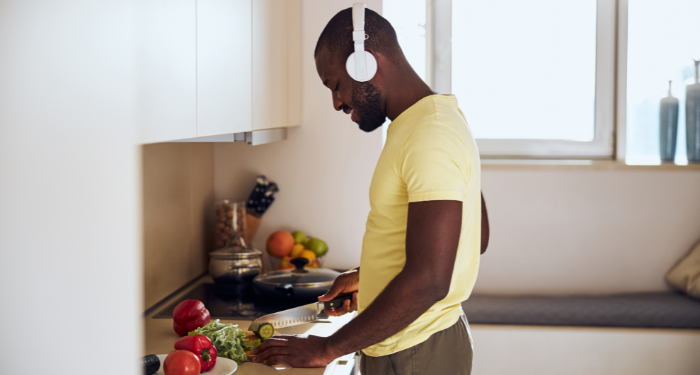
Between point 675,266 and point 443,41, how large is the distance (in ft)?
5.04

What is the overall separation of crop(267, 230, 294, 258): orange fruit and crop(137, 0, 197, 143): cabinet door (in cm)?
103

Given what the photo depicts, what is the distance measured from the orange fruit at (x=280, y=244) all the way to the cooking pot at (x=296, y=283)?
0.25 meters

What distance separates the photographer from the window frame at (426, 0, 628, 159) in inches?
110

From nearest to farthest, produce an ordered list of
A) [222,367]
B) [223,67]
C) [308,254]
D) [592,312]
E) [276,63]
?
[222,367]
[223,67]
[276,63]
[308,254]
[592,312]

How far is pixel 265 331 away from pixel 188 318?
23cm

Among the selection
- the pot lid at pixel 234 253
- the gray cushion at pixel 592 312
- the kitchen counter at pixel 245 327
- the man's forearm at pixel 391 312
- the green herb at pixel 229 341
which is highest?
the man's forearm at pixel 391 312

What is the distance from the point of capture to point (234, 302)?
1.83 metres

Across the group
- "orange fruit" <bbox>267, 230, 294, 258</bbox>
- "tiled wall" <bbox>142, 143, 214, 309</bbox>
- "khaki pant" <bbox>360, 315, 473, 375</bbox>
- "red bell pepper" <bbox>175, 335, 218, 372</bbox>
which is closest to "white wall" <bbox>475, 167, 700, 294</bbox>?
"orange fruit" <bbox>267, 230, 294, 258</bbox>

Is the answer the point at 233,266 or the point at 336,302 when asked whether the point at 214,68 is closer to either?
the point at 336,302

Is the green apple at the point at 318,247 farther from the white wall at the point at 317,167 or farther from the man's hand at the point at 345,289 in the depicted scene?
the man's hand at the point at 345,289

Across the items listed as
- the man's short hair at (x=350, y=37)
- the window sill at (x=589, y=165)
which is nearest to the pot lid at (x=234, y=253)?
the man's short hair at (x=350, y=37)

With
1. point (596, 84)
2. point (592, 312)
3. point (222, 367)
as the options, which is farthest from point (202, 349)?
point (596, 84)

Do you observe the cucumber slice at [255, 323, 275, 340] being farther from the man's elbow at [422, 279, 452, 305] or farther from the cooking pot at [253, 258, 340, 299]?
the man's elbow at [422, 279, 452, 305]

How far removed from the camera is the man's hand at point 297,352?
3.42 feet
